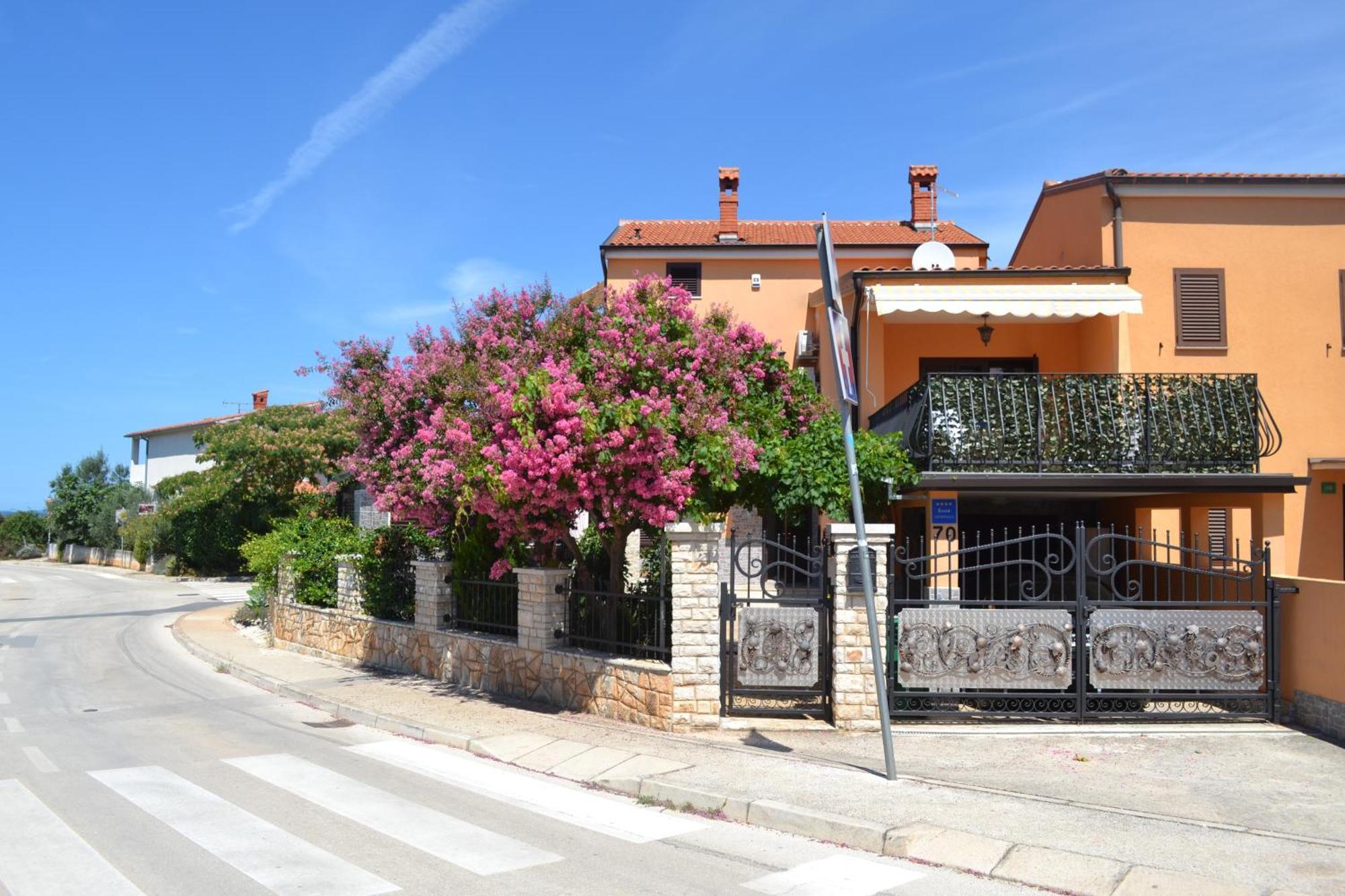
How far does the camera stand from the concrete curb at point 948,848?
19.9 feet

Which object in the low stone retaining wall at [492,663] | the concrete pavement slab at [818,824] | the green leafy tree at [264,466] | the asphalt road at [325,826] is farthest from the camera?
the green leafy tree at [264,466]

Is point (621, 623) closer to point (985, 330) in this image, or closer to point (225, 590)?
point (985, 330)

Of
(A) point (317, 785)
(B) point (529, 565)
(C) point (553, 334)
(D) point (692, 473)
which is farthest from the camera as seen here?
(B) point (529, 565)

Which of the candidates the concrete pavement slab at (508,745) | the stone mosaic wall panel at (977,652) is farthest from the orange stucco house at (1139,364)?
the concrete pavement slab at (508,745)

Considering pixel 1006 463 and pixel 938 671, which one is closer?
pixel 938 671

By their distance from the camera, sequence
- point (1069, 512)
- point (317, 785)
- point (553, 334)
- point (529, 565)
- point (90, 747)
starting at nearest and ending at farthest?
point (317, 785)
point (90, 747)
point (553, 334)
point (529, 565)
point (1069, 512)

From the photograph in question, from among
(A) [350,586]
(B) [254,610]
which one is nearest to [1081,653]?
(A) [350,586]

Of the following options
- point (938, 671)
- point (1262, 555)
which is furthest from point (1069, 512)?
point (938, 671)

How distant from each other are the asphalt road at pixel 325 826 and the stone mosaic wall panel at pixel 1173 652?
536cm

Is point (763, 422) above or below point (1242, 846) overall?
above

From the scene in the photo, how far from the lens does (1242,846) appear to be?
6848 mm

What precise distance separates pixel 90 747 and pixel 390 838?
5.50m

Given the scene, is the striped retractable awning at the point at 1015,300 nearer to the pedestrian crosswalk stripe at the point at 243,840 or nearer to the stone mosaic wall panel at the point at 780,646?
the stone mosaic wall panel at the point at 780,646

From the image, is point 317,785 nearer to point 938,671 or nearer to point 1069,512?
point 938,671
